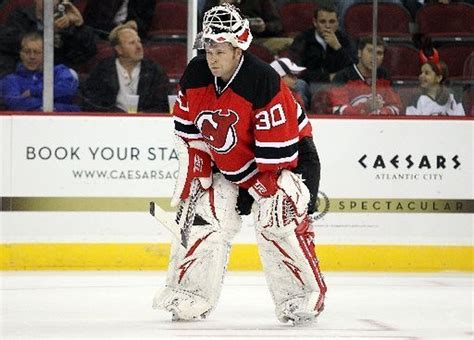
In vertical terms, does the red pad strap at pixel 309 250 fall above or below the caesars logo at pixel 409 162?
above

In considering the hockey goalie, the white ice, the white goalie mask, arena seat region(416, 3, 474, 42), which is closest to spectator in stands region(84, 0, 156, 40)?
the white ice

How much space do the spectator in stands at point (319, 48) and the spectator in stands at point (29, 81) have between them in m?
1.34

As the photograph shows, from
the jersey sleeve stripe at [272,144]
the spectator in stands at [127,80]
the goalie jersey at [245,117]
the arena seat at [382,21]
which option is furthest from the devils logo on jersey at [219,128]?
the arena seat at [382,21]

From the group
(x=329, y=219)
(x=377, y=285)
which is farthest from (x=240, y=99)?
(x=329, y=219)

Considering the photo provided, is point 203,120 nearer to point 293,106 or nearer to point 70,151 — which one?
point 293,106

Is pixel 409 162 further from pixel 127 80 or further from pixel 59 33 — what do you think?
pixel 59 33

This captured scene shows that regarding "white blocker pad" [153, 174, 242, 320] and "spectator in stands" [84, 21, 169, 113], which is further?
"spectator in stands" [84, 21, 169, 113]

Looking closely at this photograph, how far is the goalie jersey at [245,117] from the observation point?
17.4ft

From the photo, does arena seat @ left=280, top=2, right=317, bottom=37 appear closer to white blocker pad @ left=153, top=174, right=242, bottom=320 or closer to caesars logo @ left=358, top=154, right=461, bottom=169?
caesars logo @ left=358, top=154, right=461, bottom=169

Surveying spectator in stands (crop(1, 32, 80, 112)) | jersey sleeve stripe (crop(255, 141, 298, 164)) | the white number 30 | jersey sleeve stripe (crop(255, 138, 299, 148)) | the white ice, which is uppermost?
the white number 30

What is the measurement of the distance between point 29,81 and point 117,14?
0.63 m

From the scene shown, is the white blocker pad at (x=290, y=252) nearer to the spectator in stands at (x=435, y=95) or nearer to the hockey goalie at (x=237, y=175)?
the hockey goalie at (x=237, y=175)

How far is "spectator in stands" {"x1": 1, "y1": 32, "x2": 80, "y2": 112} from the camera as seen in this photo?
796cm

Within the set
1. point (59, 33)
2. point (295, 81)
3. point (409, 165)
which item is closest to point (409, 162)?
point (409, 165)
